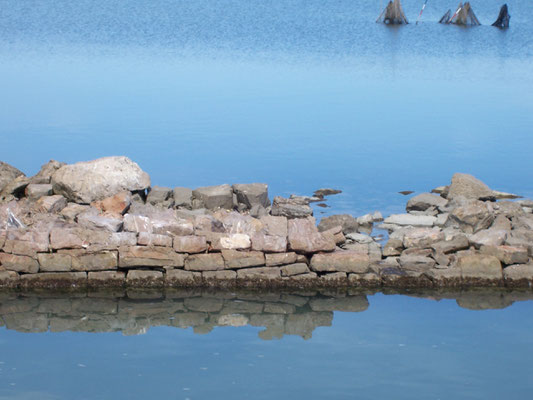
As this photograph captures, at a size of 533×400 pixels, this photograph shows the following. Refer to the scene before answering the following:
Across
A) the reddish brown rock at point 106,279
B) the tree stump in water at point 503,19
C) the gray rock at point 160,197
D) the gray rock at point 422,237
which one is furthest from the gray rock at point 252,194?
the tree stump in water at point 503,19

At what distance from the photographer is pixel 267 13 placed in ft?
172

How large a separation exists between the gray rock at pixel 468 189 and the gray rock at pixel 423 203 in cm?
38

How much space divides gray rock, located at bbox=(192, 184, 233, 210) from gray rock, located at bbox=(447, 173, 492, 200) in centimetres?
409

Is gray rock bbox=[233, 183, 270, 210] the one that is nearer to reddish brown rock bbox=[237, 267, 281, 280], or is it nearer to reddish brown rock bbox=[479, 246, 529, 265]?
reddish brown rock bbox=[237, 267, 281, 280]

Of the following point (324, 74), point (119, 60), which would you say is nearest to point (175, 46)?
point (119, 60)

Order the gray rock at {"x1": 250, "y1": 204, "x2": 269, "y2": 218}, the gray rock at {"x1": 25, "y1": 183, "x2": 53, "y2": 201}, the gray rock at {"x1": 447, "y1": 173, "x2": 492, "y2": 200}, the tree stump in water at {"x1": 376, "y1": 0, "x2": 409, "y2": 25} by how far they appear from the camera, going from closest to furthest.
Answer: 1. the gray rock at {"x1": 25, "y1": 183, "x2": 53, "y2": 201}
2. the gray rock at {"x1": 250, "y1": 204, "x2": 269, "y2": 218}
3. the gray rock at {"x1": 447, "y1": 173, "x2": 492, "y2": 200}
4. the tree stump in water at {"x1": 376, "y1": 0, "x2": 409, "y2": 25}

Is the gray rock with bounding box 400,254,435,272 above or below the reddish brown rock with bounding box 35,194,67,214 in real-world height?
below

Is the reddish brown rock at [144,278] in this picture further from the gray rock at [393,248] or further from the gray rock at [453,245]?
the gray rock at [453,245]

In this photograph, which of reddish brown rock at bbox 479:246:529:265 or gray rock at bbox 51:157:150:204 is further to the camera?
gray rock at bbox 51:157:150:204

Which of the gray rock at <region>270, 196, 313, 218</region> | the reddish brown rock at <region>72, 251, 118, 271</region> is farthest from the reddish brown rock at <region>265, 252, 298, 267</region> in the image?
the reddish brown rock at <region>72, 251, 118, 271</region>

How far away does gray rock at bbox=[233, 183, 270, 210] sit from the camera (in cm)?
1515

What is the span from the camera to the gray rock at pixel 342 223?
47.2 feet

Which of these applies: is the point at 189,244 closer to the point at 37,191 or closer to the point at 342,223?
the point at 342,223

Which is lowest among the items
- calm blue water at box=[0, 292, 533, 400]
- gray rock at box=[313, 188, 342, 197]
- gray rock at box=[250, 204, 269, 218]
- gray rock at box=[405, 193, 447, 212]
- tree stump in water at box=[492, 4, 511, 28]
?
calm blue water at box=[0, 292, 533, 400]
